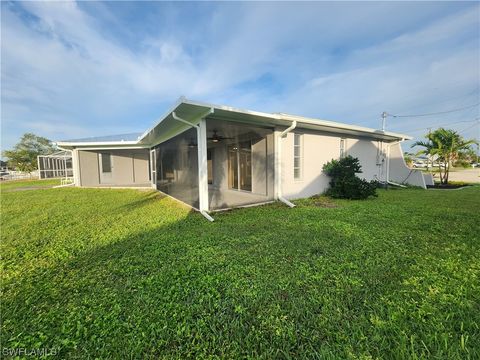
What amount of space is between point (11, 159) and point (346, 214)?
41236 mm

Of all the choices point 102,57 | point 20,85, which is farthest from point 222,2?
point 20,85

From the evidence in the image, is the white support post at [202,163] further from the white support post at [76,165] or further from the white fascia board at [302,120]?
the white support post at [76,165]

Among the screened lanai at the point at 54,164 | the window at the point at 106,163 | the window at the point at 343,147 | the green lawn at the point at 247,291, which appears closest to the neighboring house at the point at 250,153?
the window at the point at 343,147

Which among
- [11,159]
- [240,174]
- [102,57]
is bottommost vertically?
[240,174]

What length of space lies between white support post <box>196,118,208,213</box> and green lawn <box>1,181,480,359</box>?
56.8 inches

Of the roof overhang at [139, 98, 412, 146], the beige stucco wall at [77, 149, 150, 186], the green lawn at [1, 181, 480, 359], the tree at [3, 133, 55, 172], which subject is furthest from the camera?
the tree at [3, 133, 55, 172]

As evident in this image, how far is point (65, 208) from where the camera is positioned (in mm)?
6578

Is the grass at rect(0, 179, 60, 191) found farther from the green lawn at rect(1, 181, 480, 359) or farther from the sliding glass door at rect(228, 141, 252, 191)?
the sliding glass door at rect(228, 141, 252, 191)

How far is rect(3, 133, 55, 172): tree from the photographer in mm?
27028

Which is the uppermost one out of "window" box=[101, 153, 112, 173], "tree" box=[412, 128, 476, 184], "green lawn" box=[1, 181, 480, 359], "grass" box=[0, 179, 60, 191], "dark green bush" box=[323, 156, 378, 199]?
"tree" box=[412, 128, 476, 184]

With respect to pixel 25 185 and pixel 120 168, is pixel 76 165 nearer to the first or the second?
pixel 120 168

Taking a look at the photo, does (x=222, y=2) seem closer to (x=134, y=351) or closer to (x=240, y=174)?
(x=240, y=174)

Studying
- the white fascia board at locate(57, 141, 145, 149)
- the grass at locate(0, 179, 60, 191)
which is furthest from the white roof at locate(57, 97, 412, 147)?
the grass at locate(0, 179, 60, 191)

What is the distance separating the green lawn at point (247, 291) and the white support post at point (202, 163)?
4.73ft
